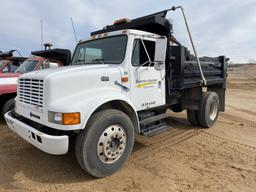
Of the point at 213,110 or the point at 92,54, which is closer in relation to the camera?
the point at 92,54

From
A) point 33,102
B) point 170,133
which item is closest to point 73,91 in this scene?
point 33,102

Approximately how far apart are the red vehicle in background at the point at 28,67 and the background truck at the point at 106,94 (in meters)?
1.87

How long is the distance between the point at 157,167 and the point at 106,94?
153 centimetres

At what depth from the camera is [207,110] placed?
18.9 feet

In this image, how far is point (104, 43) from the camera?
161 inches

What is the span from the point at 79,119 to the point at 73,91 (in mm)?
460

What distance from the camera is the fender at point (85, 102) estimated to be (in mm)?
2807

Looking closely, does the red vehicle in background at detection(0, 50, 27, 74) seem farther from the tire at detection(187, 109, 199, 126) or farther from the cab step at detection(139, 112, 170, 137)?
the tire at detection(187, 109, 199, 126)

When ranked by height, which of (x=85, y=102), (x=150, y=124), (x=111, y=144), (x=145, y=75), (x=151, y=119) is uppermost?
(x=145, y=75)

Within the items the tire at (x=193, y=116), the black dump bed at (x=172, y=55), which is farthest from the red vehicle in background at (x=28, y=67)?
the tire at (x=193, y=116)

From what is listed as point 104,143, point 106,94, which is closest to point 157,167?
point 104,143

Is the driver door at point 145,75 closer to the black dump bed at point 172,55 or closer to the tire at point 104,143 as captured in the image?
the black dump bed at point 172,55

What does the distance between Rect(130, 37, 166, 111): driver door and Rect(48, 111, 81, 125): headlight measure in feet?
4.09

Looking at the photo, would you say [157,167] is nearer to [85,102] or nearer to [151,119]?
[151,119]
